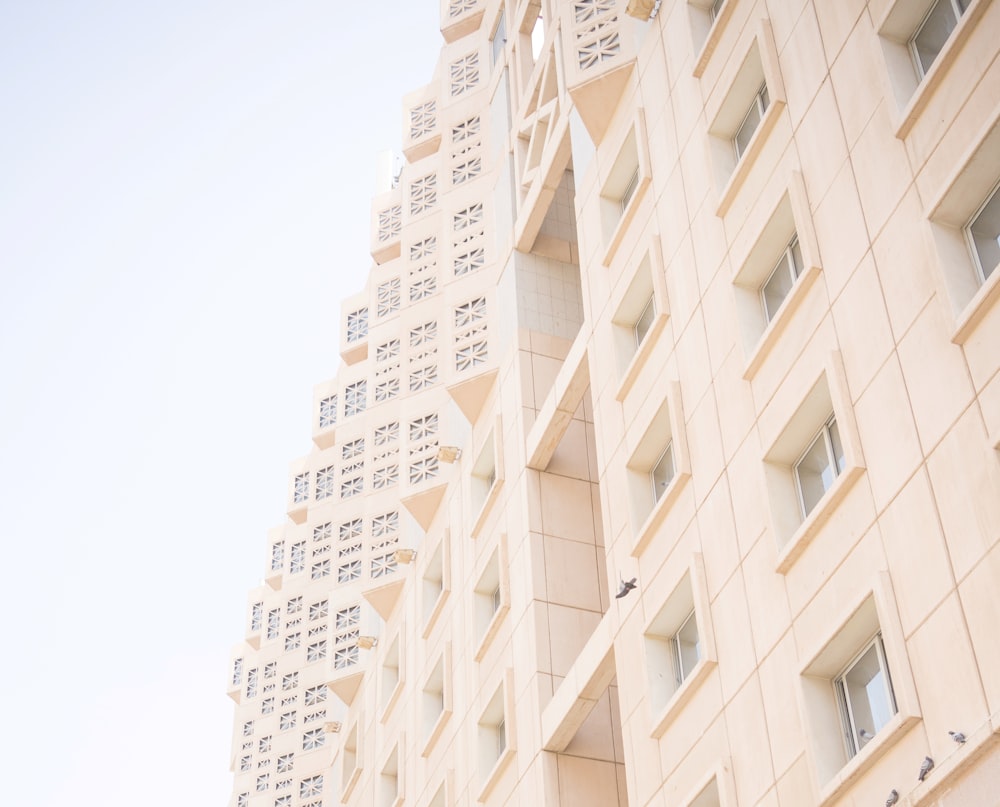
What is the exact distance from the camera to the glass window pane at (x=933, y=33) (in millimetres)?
20297

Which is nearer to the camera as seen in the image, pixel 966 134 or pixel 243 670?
pixel 966 134

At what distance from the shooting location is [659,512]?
25.7 m

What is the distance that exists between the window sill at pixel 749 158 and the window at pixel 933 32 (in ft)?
11.1

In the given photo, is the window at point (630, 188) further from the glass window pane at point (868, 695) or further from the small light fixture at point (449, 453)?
the glass window pane at point (868, 695)

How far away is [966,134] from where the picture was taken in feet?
60.8

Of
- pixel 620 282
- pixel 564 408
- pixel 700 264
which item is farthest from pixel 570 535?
pixel 700 264

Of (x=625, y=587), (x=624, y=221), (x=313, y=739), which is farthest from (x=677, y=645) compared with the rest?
(x=313, y=739)

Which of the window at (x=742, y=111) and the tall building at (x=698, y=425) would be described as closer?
the tall building at (x=698, y=425)

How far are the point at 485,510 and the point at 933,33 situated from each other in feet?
64.3

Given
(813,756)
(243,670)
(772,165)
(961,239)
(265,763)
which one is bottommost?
(813,756)

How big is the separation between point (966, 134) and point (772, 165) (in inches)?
221

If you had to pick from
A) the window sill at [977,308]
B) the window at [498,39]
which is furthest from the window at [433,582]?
the window sill at [977,308]

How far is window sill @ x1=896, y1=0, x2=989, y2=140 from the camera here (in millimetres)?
18688

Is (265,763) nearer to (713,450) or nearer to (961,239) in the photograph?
(713,450)
